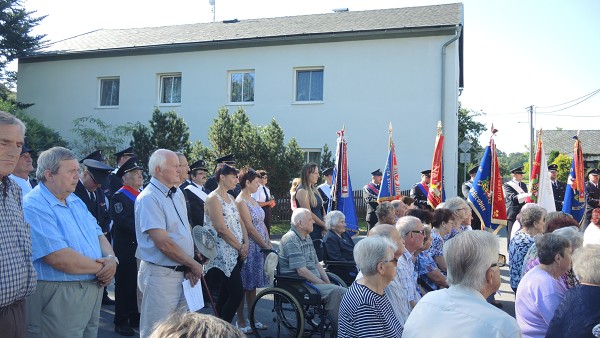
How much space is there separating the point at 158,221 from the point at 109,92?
21.9m

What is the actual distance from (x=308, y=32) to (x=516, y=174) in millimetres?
11194

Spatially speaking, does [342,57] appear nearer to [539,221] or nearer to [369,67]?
[369,67]

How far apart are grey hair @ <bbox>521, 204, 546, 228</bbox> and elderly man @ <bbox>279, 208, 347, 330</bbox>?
7.29ft

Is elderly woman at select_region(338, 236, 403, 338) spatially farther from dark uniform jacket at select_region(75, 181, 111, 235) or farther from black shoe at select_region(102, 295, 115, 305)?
black shoe at select_region(102, 295, 115, 305)

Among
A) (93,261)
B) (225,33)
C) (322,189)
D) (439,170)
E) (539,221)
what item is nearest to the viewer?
(93,261)

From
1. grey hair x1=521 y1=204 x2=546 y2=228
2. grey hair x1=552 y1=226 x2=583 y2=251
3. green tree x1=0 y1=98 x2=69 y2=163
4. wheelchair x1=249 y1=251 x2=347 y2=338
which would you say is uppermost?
green tree x1=0 y1=98 x2=69 y2=163

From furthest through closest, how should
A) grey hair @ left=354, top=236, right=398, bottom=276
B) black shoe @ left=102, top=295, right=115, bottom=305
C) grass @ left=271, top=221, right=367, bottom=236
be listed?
grass @ left=271, top=221, right=367, bottom=236 → black shoe @ left=102, top=295, right=115, bottom=305 → grey hair @ left=354, top=236, right=398, bottom=276

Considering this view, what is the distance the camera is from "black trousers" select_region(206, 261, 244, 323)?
18.9ft

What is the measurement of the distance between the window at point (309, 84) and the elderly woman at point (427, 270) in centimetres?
1556

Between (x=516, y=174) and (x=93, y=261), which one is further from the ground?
(x=516, y=174)

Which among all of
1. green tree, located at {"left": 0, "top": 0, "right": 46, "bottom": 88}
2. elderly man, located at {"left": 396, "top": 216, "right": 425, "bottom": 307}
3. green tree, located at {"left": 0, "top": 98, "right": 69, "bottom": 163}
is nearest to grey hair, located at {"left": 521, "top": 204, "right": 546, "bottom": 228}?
elderly man, located at {"left": 396, "top": 216, "right": 425, "bottom": 307}

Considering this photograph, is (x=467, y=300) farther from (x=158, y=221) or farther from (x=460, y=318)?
(x=158, y=221)

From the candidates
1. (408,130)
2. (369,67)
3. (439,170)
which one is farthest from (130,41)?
(439,170)

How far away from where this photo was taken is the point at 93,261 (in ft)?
11.9
